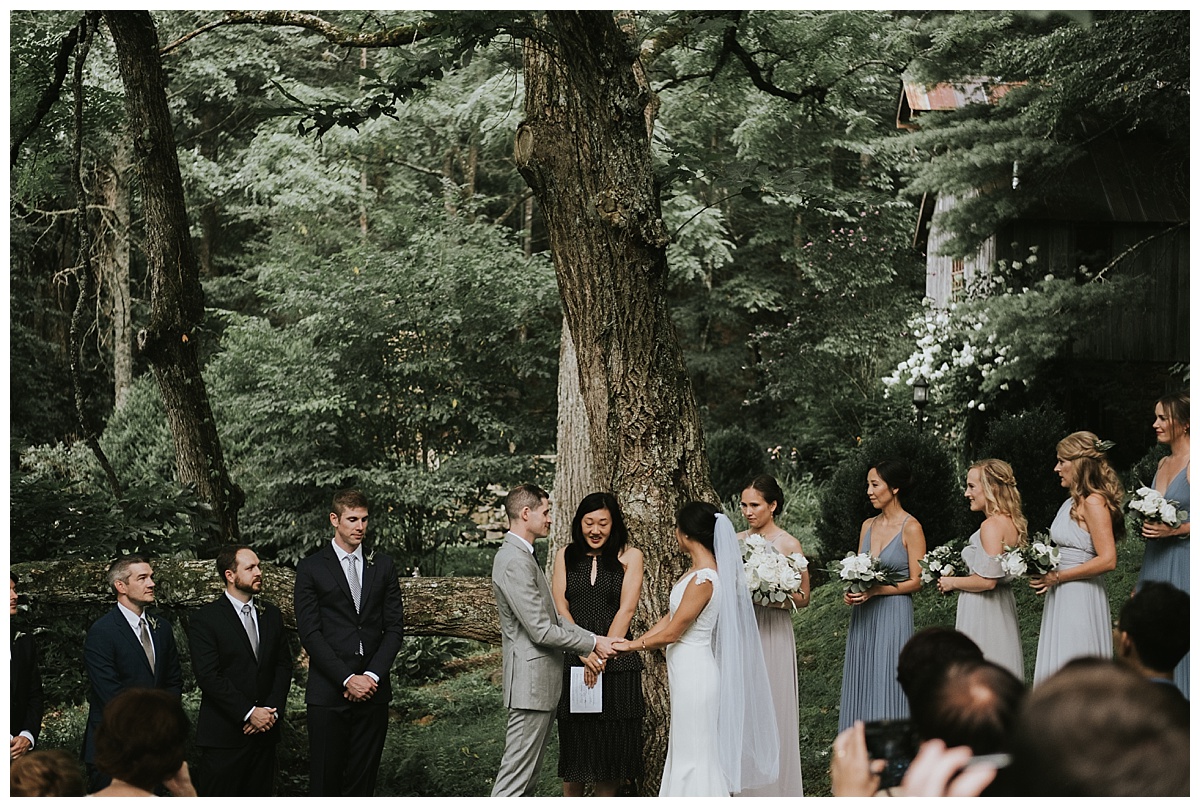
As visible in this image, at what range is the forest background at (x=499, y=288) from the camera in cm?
808

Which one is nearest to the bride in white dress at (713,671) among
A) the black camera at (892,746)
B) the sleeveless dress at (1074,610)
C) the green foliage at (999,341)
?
the sleeveless dress at (1074,610)

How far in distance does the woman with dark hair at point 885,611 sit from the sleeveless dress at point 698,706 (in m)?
0.97

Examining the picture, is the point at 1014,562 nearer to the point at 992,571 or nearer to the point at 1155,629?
the point at 992,571

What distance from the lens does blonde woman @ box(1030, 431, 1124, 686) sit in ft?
20.3

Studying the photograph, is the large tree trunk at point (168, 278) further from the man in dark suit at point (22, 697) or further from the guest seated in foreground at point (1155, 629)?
the guest seated in foreground at point (1155, 629)

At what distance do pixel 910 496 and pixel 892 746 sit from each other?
1003 cm

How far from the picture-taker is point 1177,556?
612cm

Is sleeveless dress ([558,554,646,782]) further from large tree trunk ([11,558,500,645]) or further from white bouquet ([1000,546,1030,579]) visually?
white bouquet ([1000,546,1030,579])

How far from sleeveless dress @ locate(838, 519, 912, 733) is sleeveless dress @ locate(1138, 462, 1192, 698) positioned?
4.07 feet

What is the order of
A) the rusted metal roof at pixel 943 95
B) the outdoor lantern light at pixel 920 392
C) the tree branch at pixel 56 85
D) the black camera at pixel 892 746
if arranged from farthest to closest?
1. the outdoor lantern light at pixel 920 392
2. the rusted metal roof at pixel 943 95
3. the tree branch at pixel 56 85
4. the black camera at pixel 892 746

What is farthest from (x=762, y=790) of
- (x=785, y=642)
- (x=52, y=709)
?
(x=52, y=709)

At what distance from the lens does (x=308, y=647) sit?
5.89 meters

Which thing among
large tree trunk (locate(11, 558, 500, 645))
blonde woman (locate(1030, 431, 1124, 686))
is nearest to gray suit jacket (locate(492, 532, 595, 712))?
large tree trunk (locate(11, 558, 500, 645))
